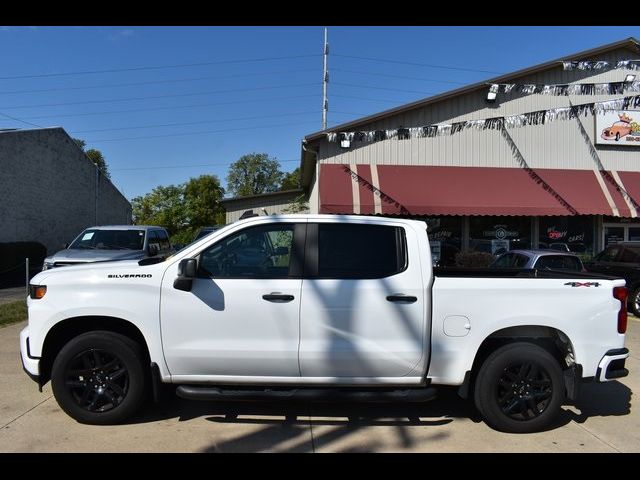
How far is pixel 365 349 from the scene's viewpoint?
423cm

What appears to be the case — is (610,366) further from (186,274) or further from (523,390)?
(186,274)

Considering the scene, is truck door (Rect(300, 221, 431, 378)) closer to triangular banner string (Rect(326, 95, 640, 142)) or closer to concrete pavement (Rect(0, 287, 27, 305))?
concrete pavement (Rect(0, 287, 27, 305))

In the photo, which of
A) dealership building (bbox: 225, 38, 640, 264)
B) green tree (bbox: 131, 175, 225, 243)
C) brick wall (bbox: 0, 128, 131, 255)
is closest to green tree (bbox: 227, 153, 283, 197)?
green tree (bbox: 131, 175, 225, 243)

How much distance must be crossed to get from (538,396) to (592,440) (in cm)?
56

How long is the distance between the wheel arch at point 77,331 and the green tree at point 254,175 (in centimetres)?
7855

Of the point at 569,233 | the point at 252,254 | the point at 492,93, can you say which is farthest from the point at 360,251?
the point at 569,233

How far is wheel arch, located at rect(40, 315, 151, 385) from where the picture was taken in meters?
4.43

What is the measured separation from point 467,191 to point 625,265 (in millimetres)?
5609

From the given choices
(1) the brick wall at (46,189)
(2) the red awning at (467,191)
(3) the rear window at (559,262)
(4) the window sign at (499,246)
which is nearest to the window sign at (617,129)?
(2) the red awning at (467,191)

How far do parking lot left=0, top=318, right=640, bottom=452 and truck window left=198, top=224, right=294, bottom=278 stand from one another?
1.32 meters

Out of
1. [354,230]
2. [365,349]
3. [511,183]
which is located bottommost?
[365,349]

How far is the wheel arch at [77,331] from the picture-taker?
4434 mm

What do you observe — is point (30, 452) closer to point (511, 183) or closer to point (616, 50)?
point (511, 183)
